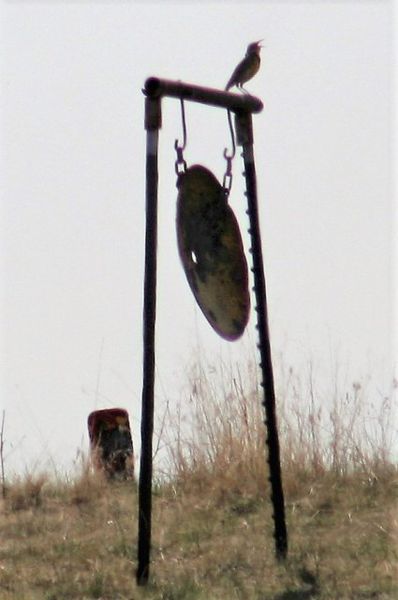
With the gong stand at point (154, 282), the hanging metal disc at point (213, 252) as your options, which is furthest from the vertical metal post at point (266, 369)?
the hanging metal disc at point (213, 252)

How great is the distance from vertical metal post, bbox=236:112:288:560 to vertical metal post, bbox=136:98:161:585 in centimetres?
75

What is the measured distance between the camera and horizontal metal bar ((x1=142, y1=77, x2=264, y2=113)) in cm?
721

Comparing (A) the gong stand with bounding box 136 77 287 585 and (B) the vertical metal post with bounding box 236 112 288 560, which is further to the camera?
(B) the vertical metal post with bounding box 236 112 288 560

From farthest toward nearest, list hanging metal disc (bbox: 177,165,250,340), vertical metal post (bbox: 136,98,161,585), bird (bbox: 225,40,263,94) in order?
bird (bbox: 225,40,263,94) → hanging metal disc (bbox: 177,165,250,340) → vertical metal post (bbox: 136,98,161,585)

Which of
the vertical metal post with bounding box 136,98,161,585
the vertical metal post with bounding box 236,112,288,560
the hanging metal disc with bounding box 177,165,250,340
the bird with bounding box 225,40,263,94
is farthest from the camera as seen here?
the bird with bounding box 225,40,263,94

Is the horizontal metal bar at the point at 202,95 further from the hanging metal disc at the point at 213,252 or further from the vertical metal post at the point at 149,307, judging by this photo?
the hanging metal disc at the point at 213,252

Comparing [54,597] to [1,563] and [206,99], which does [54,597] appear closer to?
[1,563]

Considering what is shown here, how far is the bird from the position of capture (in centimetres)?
822

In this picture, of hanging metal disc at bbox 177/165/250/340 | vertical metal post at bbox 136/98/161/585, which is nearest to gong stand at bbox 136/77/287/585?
vertical metal post at bbox 136/98/161/585

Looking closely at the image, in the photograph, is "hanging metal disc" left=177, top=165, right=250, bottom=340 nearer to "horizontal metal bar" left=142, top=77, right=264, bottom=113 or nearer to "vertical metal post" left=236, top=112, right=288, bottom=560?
"vertical metal post" left=236, top=112, right=288, bottom=560

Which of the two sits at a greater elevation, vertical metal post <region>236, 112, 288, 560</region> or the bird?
the bird

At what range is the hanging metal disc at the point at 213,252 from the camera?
295 inches

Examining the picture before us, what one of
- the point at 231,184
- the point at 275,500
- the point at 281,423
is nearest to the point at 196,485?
→ the point at 281,423

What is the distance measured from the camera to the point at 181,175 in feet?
24.4
